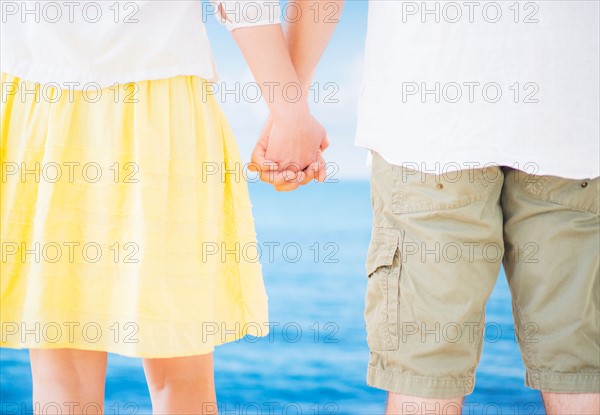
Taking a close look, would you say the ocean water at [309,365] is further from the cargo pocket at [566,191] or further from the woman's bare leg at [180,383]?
the cargo pocket at [566,191]

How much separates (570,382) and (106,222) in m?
0.73

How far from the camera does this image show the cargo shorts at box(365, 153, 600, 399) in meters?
1.16

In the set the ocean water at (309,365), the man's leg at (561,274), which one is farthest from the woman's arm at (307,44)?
the ocean water at (309,365)

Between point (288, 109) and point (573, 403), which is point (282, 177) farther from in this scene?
point (573, 403)

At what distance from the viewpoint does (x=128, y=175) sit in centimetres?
124

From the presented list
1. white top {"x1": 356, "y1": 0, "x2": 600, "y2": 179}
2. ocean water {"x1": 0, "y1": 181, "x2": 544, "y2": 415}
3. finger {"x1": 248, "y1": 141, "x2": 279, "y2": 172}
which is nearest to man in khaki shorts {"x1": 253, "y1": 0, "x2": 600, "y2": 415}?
white top {"x1": 356, "y1": 0, "x2": 600, "y2": 179}

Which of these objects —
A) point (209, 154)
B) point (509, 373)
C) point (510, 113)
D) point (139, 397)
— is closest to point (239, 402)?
point (139, 397)

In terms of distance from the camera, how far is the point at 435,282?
1161 millimetres

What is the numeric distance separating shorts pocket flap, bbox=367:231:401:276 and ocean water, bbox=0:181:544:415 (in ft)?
3.03

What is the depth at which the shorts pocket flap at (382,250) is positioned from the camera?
1188 millimetres

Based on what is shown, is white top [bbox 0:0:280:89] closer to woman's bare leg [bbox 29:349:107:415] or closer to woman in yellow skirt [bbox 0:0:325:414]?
woman in yellow skirt [bbox 0:0:325:414]

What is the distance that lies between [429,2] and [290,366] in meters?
3.16

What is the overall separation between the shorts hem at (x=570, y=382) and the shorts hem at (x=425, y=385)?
11 cm

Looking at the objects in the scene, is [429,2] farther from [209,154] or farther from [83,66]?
[83,66]
